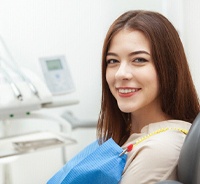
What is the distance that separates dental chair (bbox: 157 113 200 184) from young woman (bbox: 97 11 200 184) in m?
0.07

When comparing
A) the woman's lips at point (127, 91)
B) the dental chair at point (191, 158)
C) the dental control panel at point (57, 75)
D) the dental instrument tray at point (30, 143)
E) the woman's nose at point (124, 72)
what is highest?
the woman's nose at point (124, 72)

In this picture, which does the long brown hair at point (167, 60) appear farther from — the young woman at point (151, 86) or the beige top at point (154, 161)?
the beige top at point (154, 161)

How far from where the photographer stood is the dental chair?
811mm

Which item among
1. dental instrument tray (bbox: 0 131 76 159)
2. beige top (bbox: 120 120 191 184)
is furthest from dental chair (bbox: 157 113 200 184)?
dental instrument tray (bbox: 0 131 76 159)

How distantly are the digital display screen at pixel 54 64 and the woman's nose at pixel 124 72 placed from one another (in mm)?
1288

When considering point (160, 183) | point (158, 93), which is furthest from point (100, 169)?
point (158, 93)

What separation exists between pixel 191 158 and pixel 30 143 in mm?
1120

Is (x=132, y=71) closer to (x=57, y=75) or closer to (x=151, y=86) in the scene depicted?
(x=151, y=86)

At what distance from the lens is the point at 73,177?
0.97m

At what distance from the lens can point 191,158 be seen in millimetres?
821

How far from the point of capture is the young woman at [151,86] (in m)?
0.92

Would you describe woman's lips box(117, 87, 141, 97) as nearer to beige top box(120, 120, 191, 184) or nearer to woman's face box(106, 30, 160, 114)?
woman's face box(106, 30, 160, 114)

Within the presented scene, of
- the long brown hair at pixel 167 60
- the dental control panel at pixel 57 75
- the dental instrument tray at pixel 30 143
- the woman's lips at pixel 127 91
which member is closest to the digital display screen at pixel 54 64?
the dental control panel at pixel 57 75

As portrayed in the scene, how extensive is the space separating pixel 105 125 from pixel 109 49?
318mm
